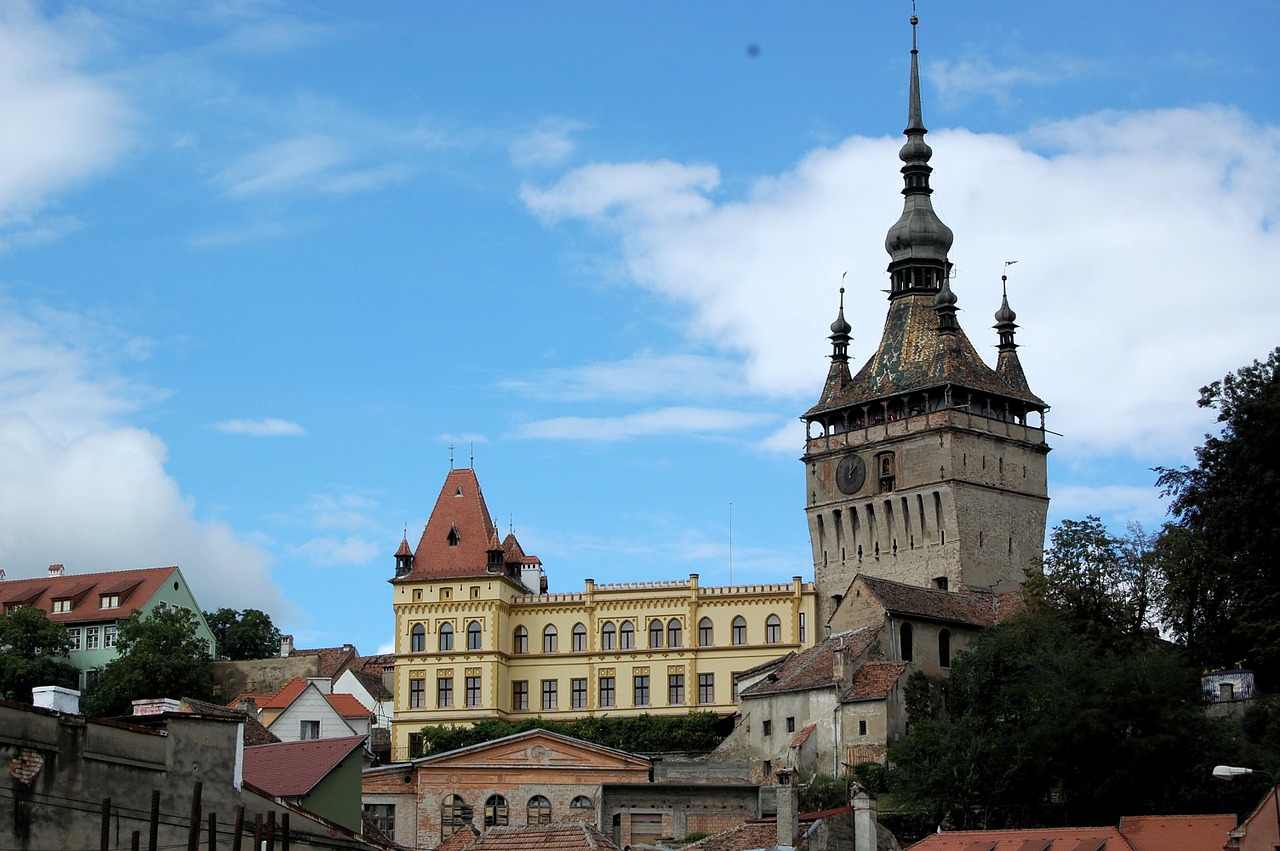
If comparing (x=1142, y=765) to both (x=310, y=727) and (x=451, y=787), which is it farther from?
(x=310, y=727)

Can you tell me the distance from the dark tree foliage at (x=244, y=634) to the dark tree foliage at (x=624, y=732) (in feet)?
95.3

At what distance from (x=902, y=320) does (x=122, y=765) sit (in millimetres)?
74679

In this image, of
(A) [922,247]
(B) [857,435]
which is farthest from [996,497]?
(A) [922,247]

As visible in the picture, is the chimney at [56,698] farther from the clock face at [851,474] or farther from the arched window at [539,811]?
the clock face at [851,474]

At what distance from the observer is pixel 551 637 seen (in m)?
101

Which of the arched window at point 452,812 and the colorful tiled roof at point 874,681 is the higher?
the colorful tiled roof at point 874,681

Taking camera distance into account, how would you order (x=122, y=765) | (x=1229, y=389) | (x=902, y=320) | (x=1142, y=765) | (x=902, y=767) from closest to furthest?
(x=122, y=765) < (x=1142, y=765) < (x=902, y=767) < (x=1229, y=389) < (x=902, y=320)

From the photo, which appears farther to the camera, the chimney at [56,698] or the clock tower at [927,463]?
the clock tower at [927,463]

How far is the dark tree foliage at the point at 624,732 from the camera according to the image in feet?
299

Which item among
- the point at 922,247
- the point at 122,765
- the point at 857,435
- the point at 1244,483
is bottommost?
the point at 122,765

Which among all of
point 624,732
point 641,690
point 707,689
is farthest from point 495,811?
point 641,690

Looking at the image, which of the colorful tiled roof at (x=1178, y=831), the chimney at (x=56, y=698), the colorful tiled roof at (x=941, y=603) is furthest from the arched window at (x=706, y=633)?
the chimney at (x=56, y=698)

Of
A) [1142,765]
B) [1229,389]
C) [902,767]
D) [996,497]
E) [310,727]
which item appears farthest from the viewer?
[996,497]

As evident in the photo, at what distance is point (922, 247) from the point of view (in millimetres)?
104562
